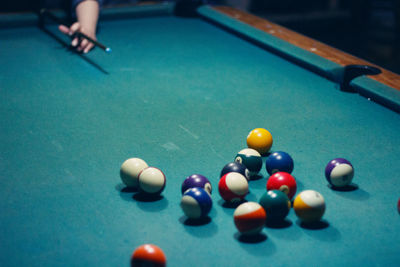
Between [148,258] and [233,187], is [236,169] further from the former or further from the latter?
[148,258]

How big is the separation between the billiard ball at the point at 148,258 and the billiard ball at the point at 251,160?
2.58 ft

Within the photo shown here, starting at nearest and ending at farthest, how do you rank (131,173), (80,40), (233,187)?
(233,187) < (131,173) < (80,40)

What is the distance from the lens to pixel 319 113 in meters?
2.98

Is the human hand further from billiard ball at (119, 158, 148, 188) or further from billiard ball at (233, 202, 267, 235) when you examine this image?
billiard ball at (233, 202, 267, 235)

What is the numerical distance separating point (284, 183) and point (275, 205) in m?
0.18

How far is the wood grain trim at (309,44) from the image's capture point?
311 cm

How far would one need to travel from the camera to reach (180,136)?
271cm

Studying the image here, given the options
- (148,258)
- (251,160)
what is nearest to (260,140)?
(251,160)

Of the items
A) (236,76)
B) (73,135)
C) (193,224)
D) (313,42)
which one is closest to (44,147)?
(73,135)

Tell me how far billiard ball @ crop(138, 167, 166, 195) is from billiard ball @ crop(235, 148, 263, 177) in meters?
0.39

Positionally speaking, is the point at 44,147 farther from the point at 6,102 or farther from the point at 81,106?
the point at 6,102

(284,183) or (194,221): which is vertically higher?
(284,183)

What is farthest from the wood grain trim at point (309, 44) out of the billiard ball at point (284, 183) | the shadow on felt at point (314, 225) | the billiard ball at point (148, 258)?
the billiard ball at point (148, 258)

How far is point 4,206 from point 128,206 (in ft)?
1.67
